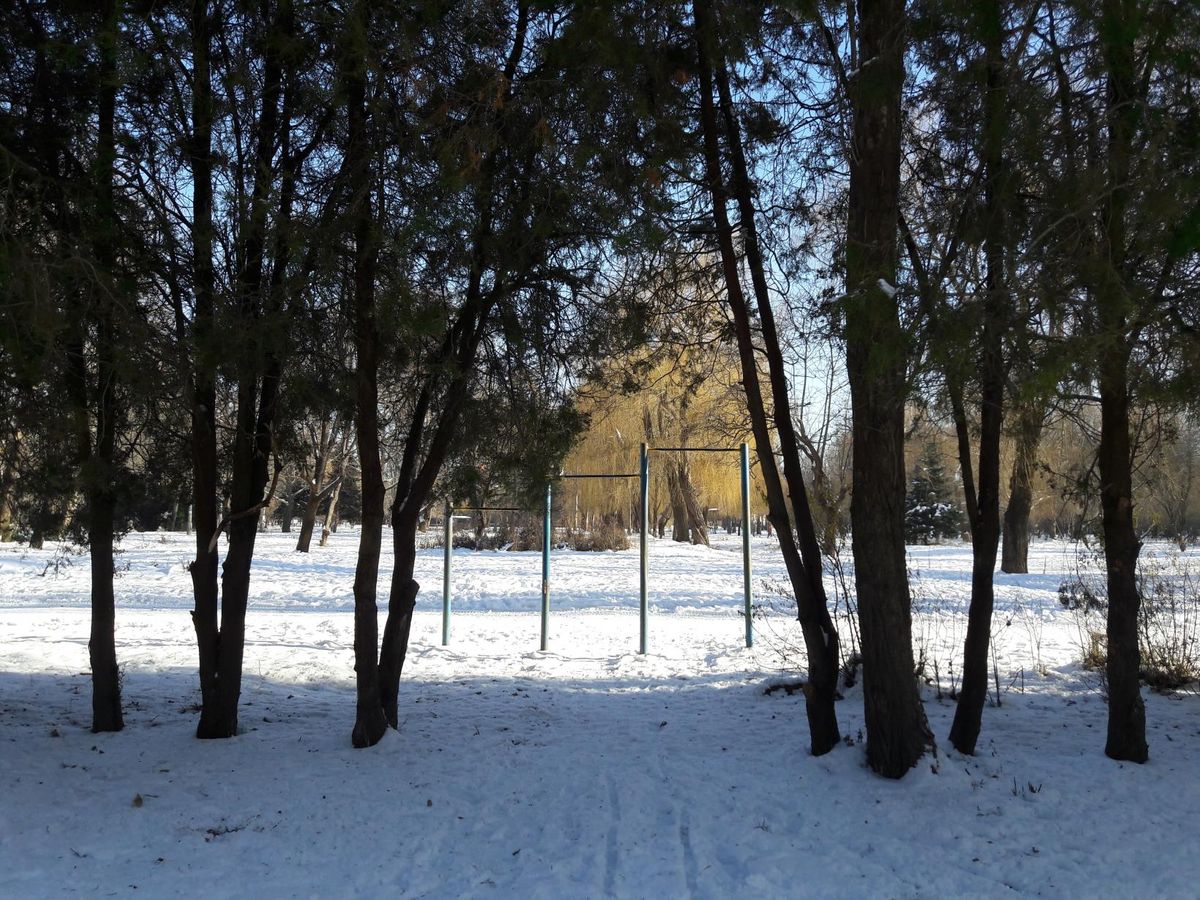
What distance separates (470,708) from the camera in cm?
803

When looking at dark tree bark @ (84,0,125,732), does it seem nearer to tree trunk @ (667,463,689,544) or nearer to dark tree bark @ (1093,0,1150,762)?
dark tree bark @ (1093,0,1150,762)

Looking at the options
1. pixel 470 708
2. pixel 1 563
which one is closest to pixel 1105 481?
pixel 470 708

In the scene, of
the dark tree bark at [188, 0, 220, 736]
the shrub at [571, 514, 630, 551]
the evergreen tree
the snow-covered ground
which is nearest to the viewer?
the snow-covered ground

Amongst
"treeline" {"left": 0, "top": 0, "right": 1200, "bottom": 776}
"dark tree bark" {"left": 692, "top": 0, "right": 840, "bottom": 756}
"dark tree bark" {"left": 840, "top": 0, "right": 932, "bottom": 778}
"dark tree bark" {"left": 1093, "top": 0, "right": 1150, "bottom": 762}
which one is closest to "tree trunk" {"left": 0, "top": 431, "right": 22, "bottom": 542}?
"treeline" {"left": 0, "top": 0, "right": 1200, "bottom": 776}

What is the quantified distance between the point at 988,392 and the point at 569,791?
3.33 metres

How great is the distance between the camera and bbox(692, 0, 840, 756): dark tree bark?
19.7 ft

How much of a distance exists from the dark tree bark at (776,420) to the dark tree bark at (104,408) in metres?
3.61

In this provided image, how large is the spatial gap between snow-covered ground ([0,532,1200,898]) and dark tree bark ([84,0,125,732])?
1.40ft

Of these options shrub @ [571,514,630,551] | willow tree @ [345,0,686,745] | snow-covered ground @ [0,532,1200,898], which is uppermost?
willow tree @ [345,0,686,745]

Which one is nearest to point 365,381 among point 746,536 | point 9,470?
point 9,470

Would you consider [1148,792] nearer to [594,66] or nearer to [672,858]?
[672,858]

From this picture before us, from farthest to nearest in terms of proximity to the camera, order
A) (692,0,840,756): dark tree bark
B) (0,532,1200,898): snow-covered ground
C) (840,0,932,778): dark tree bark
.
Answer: (692,0,840,756): dark tree bark → (840,0,932,778): dark tree bark → (0,532,1200,898): snow-covered ground

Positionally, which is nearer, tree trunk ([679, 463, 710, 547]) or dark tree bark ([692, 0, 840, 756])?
dark tree bark ([692, 0, 840, 756])

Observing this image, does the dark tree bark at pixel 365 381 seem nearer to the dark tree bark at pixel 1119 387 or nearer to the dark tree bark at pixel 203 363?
the dark tree bark at pixel 203 363
